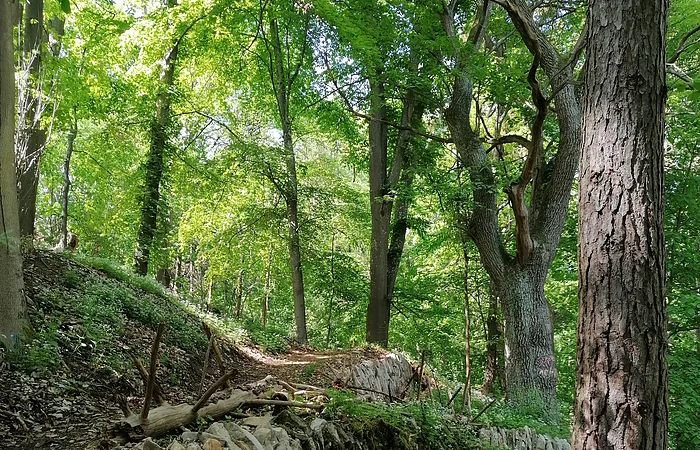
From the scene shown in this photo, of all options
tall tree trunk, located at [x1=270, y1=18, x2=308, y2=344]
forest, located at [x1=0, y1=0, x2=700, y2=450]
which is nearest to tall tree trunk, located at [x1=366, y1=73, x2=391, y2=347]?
forest, located at [x1=0, y1=0, x2=700, y2=450]

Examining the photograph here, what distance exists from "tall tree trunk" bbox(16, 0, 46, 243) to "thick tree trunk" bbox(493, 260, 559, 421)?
7.17m

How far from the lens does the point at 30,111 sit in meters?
6.43

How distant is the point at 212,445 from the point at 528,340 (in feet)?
20.5

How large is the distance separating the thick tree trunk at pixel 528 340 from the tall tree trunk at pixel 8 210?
6.71 meters

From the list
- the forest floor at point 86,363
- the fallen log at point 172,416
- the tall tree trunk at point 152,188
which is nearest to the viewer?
the fallen log at point 172,416

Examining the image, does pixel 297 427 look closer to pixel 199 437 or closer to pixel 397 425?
pixel 199 437

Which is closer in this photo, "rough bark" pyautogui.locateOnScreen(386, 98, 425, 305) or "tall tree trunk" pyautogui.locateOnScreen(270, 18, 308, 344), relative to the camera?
"rough bark" pyautogui.locateOnScreen(386, 98, 425, 305)

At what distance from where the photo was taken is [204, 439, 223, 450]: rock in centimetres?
268

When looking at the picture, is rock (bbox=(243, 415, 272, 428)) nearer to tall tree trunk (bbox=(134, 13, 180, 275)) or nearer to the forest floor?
the forest floor

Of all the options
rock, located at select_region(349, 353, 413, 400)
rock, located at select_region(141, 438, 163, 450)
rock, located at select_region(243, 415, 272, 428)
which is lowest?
rock, located at select_region(349, 353, 413, 400)

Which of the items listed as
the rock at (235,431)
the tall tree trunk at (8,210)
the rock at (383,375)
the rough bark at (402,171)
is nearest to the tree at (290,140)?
the rough bark at (402,171)

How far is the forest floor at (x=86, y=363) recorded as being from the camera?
13.4ft

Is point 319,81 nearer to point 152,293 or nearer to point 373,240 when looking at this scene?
point 373,240

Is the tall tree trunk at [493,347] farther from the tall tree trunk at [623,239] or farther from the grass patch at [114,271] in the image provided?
the tall tree trunk at [623,239]
